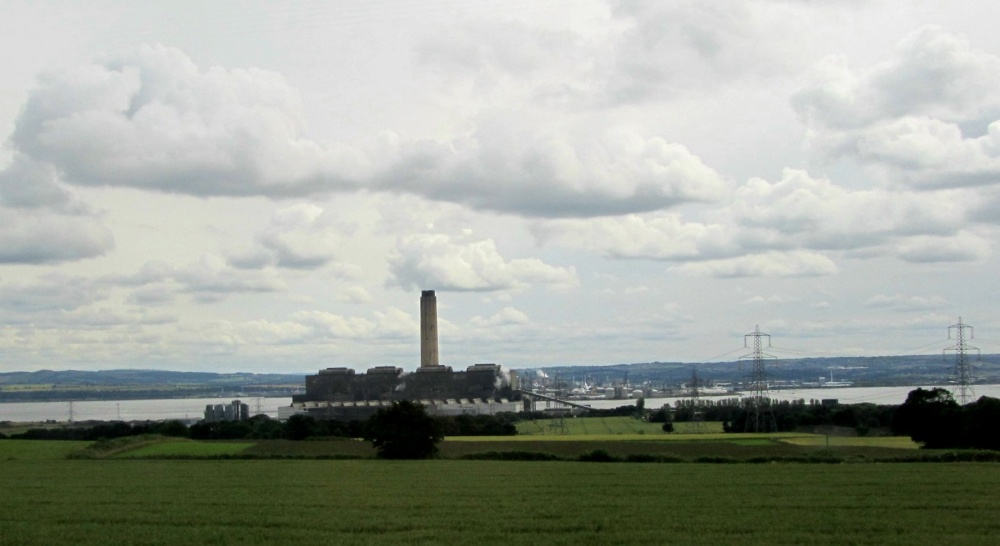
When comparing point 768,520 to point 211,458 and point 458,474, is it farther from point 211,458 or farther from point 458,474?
point 211,458

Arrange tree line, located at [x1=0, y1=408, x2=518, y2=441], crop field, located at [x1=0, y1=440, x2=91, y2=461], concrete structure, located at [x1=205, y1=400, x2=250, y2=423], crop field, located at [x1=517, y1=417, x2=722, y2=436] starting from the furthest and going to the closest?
concrete structure, located at [x1=205, y1=400, x2=250, y2=423]
crop field, located at [x1=517, y1=417, x2=722, y2=436]
tree line, located at [x1=0, y1=408, x2=518, y2=441]
crop field, located at [x1=0, y1=440, x2=91, y2=461]

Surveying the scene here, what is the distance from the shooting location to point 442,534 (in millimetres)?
18781

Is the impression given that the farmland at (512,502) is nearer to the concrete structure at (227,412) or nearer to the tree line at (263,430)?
the tree line at (263,430)

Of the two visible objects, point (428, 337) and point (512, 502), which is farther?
point (428, 337)

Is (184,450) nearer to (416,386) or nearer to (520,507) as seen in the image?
(520,507)

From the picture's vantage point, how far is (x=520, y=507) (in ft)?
75.8

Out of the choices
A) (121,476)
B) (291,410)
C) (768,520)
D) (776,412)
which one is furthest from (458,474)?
(291,410)

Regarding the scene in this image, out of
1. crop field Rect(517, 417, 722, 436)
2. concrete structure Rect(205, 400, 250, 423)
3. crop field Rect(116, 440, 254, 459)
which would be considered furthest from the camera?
concrete structure Rect(205, 400, 250, 423)

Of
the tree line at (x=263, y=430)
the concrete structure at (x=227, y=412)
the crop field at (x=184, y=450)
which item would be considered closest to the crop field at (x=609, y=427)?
the tree line at (x=263, y=430)

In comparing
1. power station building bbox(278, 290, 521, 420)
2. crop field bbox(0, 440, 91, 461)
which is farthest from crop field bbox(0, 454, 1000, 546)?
power station building bbox(278, 290, 521, 420)

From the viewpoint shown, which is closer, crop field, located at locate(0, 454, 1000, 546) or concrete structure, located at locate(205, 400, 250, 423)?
crop field, located at locate(0, 454, 1000, 546)

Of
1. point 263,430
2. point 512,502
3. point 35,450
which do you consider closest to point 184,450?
point 35,450

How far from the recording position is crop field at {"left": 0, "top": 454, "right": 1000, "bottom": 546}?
18.6m

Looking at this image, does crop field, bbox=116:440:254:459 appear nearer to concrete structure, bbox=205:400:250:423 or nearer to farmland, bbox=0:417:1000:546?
farmland, bbox=0:417:1000:546
